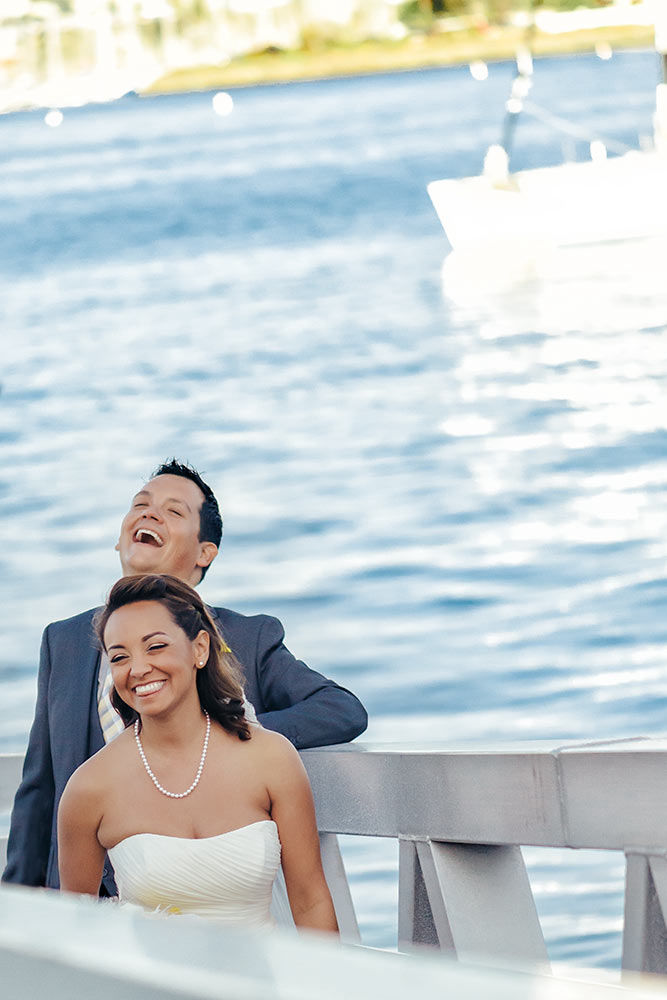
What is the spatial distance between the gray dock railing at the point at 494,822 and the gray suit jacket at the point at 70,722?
0.06 metres

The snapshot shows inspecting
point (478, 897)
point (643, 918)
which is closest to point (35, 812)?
point (478, 897)

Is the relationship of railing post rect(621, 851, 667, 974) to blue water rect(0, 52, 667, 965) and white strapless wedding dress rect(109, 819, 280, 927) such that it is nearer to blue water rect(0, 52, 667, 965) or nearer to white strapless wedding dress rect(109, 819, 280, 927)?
white strapless wedding dress rect(109, 819, 280, 927)

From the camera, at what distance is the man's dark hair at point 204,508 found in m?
2.49

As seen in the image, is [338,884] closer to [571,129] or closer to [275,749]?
[275,749]

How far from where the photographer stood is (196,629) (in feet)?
6.97

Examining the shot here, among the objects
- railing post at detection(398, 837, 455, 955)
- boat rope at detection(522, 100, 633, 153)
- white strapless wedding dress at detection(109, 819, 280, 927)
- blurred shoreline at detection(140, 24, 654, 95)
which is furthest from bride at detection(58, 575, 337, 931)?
blurred shoreline at detection(140, 24, 654, 95)

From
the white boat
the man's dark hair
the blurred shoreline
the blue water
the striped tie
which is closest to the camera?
the striped tie

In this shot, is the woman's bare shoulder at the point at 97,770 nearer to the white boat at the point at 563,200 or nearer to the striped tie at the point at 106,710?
the striped tie at the point at 106,710

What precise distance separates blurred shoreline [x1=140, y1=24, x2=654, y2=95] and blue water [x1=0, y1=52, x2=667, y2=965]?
3161 centimetres

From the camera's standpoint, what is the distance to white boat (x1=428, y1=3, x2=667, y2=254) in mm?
21062

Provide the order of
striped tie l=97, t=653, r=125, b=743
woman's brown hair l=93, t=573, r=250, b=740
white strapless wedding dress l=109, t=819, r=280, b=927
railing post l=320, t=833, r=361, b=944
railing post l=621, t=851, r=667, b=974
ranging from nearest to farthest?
railing post l=621, t=851, r=667, b=974
white strapless wedding dress l=109, t=819, r=280, b=927
woman's brown hair l=93, t=573, r=250, b=740
striped tie l=97, t=653, r=125, b=743
railing post l=320, t=833, r=361, b=944

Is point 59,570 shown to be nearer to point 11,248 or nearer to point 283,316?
point 283,316

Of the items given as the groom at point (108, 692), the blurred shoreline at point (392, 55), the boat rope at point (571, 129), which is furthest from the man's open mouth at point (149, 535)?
the blurred shoreline at point (392, 55)

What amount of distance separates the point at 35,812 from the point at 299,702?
37 cm
